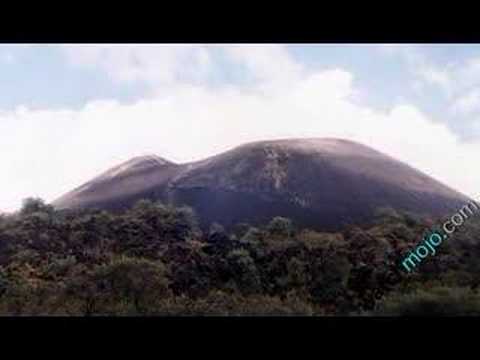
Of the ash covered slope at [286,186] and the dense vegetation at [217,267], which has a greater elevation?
the ash covered slope at [286,186]

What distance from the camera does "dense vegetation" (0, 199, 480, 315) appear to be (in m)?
6.34

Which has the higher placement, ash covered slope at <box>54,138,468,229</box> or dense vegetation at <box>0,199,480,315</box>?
ash covered slope at <box>54,138,468,229</box>

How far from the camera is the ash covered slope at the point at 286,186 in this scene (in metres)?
8.72

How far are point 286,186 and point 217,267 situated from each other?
2.84m

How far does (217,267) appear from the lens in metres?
7.19

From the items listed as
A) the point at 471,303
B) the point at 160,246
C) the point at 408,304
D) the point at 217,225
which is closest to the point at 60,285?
the point at 160,246

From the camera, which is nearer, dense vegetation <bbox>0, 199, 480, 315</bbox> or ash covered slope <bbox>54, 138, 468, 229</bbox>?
dense vegetation <bbox>0, 199, 480, 315</bbox>

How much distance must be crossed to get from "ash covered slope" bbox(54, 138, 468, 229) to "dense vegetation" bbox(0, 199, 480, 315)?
0.52 meters

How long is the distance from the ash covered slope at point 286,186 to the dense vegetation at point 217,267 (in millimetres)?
524

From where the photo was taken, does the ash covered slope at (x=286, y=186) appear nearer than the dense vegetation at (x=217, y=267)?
No
